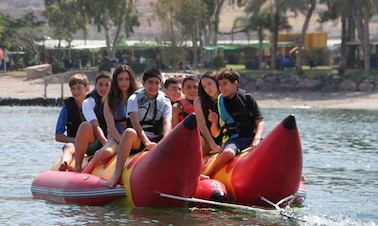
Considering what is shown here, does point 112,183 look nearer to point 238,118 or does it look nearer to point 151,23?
point 238,118

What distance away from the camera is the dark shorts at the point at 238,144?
12.7 metres

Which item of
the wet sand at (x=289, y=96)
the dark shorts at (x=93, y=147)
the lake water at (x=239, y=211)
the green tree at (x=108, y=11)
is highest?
the green tree at (x=108, y=11)

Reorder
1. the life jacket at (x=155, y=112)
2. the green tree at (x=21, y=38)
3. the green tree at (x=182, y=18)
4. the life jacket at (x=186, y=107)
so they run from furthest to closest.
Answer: the green tree at (x=21, y=38)
the green tree at (x=182, y=18)
the life jacket at (x=186, y=107)
the life jacket at (x=155, y=112)

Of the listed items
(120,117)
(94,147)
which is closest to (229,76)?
(120,117)

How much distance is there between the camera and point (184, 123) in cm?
1173

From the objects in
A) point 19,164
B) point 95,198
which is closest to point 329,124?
point 19,164

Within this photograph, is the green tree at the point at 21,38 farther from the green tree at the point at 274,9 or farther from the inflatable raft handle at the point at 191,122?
the inflatable raft handle at the point at 191,122

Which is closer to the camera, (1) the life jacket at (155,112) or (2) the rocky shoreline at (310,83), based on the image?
(1) the life jacket at (155,112)

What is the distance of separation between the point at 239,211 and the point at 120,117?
199cm

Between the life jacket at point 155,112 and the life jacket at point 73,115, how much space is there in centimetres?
139

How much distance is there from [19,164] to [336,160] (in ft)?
20.8

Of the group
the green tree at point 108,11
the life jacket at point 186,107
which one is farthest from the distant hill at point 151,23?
the life jacket at point 186,107

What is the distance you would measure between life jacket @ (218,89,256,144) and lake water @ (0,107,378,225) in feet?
3.16

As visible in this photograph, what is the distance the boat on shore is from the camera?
39.0 ft
